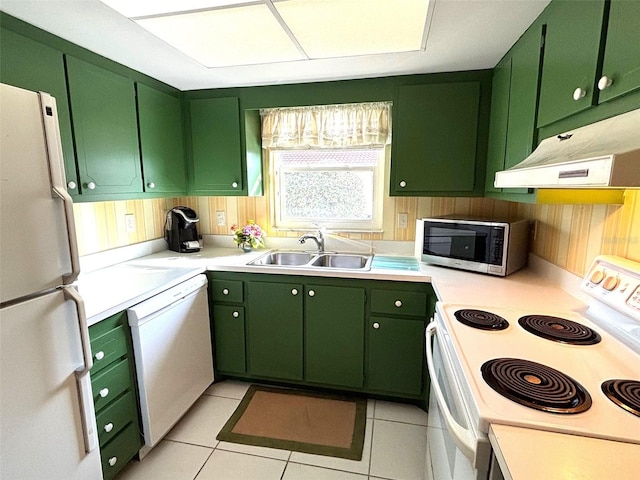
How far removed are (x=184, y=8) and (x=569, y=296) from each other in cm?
205

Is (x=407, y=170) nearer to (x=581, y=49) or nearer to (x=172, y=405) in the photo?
(x=581, y=49)

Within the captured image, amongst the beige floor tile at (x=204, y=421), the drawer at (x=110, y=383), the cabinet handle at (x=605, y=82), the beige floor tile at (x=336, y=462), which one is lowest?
the beige floor tile at (x=336, y=462)

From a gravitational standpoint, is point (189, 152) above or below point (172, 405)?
above

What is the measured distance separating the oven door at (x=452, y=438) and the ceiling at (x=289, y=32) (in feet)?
4.22

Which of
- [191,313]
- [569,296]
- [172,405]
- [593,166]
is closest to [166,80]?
[191,313]

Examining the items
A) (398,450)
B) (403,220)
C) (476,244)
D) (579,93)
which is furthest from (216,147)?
(398,450)

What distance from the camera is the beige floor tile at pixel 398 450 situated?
168 cm

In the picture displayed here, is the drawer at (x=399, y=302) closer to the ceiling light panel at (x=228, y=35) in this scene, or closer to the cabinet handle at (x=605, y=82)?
the cabinet handle at (x=605, y=82)

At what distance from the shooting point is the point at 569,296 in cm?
155

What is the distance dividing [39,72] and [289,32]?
3.61ft

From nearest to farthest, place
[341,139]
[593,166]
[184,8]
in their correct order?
[593,166] → [184,8] → [341,139]

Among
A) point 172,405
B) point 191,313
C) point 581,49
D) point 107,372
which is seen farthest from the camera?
point 191,313

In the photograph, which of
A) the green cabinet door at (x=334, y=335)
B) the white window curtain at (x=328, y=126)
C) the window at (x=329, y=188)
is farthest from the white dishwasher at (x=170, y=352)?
the white window curtain at (x=328, y=126)

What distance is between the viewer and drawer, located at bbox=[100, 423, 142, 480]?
4.84 feet
